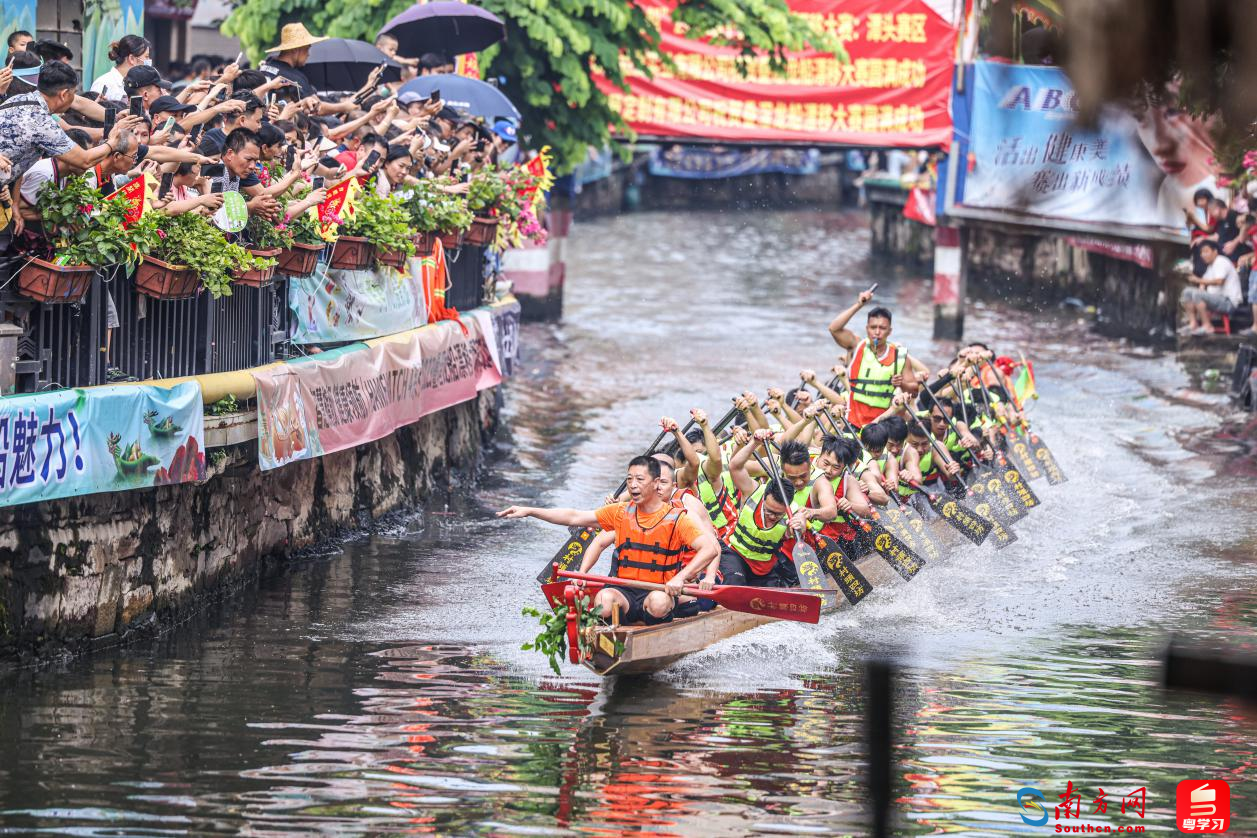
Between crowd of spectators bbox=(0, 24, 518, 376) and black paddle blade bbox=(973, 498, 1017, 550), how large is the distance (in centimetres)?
548

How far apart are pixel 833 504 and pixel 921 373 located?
4.07 meters

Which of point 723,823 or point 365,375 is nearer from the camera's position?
point 723,823

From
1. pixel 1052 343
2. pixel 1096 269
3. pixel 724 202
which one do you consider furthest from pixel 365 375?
pixel 724 202

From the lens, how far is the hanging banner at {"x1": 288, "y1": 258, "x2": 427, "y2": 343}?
13438 mm

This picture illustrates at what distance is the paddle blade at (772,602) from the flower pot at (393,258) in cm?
486

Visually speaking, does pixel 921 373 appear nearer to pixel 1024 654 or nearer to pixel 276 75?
pixel 1024 654

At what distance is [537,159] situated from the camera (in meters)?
19.4

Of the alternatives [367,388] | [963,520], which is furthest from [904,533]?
[367,388]

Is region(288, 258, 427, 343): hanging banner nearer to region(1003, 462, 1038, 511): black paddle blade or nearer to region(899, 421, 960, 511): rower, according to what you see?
region(899, 421, 960, 511): rower

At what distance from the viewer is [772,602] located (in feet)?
35.7

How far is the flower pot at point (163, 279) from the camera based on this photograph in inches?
409

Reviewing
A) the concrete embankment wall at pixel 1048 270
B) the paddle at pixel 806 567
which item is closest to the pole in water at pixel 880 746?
the paddle at pixel 806 567

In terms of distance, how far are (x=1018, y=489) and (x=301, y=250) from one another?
7.42 meters

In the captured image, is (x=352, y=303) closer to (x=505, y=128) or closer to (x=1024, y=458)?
(x=1024, y=458)
